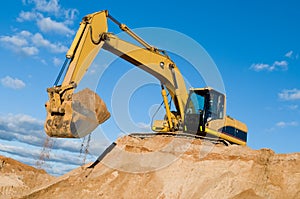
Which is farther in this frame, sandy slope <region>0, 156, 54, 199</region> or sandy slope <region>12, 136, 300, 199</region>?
sandy slope <region>0, 156, 54, 199</region>

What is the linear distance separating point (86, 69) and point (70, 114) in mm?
1779

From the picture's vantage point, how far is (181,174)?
38.0 feet

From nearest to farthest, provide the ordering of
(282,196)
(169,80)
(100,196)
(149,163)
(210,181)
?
(282,196), (210,181), (100,196), (149,163), (169,80)

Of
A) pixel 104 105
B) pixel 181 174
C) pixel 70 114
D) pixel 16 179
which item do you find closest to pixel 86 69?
pixel 104 105

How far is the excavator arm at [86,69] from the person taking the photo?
8.74 meters

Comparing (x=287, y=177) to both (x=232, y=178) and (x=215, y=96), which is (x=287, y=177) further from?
(x=215, y=96)

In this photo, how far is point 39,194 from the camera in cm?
1186

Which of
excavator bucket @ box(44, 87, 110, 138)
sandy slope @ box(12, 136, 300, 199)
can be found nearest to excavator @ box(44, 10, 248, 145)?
excavator bucket @ box(44, 87, 110, 138)

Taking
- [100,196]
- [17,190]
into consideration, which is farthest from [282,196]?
[17,190]

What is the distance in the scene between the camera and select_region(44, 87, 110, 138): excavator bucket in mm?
8641

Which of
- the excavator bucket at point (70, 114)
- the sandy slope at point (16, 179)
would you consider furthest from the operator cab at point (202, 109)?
the sandy slope at point (16, 179)

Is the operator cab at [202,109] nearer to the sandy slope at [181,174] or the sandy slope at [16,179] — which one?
the sandy slope at [181,174]

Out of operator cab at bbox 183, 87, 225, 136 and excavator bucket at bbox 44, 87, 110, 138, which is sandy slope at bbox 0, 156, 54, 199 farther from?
operator cab at bbox 183, 87, 225, 136

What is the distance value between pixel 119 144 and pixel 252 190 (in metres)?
5.85
